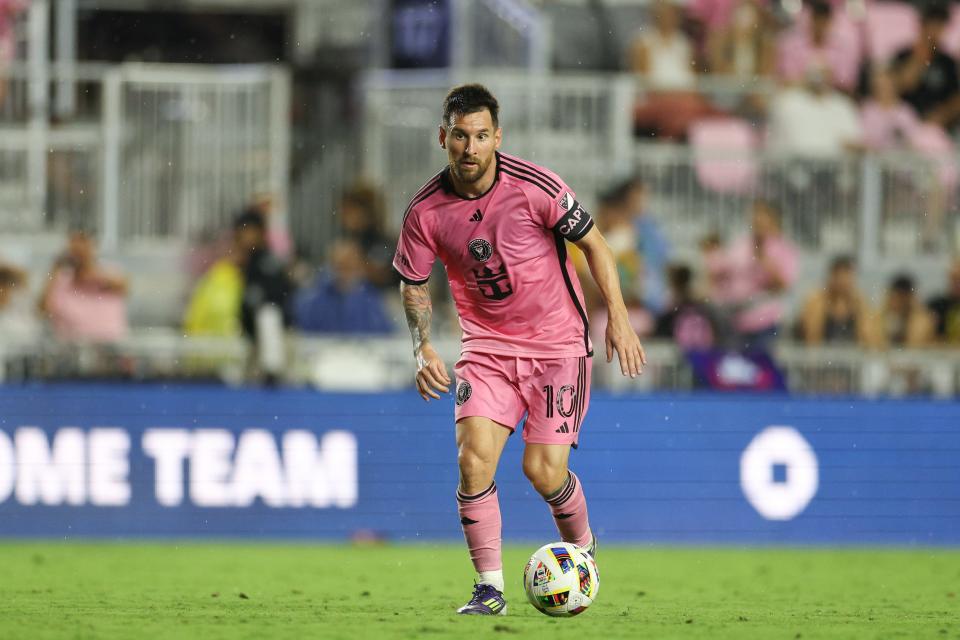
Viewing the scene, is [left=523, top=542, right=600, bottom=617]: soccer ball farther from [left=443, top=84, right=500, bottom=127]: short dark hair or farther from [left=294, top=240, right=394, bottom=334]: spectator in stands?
[left=294, top=240, right=394, bottom=334]: spectator in stands

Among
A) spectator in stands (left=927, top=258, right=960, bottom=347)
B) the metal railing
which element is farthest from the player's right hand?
spectator in stands (left=927, top=258, right=960, bottom=347)

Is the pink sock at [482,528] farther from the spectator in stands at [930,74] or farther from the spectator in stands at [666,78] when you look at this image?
the spectator in stands at [930,74]

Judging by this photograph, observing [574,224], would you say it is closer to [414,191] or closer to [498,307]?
[498,307]

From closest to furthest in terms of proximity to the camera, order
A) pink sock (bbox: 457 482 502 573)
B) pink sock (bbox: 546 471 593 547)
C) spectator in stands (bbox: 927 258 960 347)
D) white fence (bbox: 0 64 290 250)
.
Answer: pink sock (bbox: 457 482 502 573), pink sock (bbox: 546 471 593 547), spectator in stands (bbox: 927 258 960 347), white fence (bbox: 0 64 290 250)

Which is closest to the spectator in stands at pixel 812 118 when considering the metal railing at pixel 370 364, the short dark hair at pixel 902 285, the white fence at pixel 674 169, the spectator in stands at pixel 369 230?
the white fence at pixel 674 169

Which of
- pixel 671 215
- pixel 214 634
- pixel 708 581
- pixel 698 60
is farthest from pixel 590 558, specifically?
pixel 698 60

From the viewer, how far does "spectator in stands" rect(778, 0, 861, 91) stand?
15031 mm

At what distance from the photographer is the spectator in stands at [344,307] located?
12.9 metres

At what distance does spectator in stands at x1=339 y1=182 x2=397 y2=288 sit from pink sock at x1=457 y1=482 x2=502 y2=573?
6.03 m

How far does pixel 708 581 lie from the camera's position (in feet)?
31.7

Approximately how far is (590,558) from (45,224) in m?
7.83

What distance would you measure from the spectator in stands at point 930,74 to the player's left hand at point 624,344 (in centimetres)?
862

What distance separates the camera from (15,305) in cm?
1305

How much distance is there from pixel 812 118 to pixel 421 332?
8.12m
